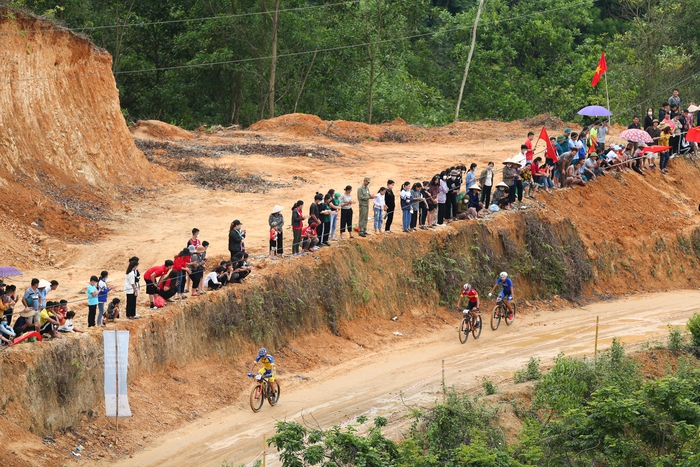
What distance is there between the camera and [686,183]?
38.4m

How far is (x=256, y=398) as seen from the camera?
2205 centimetres

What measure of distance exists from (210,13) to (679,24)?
2581 cm

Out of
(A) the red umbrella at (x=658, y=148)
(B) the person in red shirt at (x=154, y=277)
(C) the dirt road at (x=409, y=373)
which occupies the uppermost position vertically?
(A) the red umbrella at (x=658, y=148)

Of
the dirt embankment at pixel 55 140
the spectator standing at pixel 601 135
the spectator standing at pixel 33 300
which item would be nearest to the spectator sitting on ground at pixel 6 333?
the spectator standing at pixel 33 300

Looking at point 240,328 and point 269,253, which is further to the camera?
point 269,253

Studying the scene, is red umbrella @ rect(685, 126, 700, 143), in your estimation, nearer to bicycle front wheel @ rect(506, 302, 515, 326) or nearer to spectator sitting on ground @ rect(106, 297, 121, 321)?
bicycle front wheel @ rect(506, 302, 515, 326)

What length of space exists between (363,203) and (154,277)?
7158 millimetres

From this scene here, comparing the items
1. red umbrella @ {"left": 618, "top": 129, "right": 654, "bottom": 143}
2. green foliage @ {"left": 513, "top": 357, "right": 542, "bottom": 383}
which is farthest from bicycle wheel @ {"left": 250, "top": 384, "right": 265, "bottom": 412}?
red umbrella @ {"left": 618, "top": 129, "right": 654, "bottom": 143}

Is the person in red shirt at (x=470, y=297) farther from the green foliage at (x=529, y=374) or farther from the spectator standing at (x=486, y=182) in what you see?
the spectator standing at (x=486, y=182)

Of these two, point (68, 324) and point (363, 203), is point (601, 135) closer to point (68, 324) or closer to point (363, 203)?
point (363, 203)

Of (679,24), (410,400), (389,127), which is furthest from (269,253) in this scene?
(679,24)

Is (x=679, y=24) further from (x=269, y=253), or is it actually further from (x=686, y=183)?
(x=269, y=253)

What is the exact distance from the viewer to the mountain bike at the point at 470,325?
27.3 meters

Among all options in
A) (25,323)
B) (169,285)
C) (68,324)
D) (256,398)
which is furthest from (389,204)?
(25,323)
